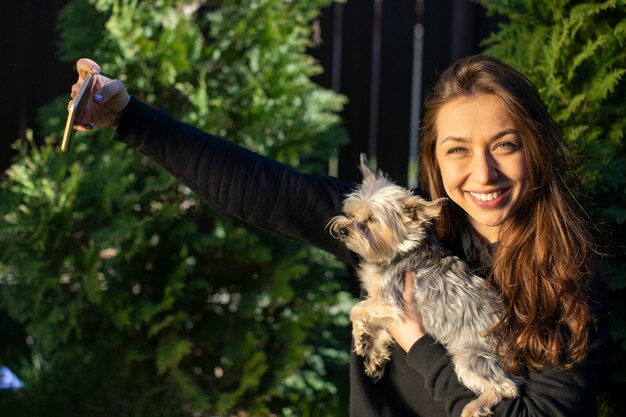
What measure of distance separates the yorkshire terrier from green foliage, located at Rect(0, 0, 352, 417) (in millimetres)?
1892

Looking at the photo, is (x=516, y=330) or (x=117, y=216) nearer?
(x=516, y=330)

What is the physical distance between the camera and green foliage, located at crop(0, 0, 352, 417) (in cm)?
467

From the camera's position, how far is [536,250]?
2.62 m

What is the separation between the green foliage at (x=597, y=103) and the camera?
10.7 feet

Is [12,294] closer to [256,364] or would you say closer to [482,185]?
[256,364]

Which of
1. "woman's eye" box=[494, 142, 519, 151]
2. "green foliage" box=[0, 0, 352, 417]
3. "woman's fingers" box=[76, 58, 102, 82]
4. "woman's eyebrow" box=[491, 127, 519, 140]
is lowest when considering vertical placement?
"green foliage" box=[0, 0, 352, 417]

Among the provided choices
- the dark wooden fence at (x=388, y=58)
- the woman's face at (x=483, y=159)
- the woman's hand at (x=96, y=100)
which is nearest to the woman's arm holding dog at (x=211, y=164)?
the woman's hand at (x=96, y=100)

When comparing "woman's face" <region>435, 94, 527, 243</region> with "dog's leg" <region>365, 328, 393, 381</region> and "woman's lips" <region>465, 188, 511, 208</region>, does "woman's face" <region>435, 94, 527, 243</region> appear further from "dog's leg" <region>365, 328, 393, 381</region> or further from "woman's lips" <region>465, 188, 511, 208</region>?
"dog's leg" <region>365, 328, 393, 381</region>

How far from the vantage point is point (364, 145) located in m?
7.09

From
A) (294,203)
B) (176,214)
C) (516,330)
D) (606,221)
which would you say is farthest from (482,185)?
(176,214)

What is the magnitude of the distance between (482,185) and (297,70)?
292 cm

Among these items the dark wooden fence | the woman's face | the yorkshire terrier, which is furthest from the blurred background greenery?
the woman's face

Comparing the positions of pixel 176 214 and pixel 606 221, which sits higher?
pixel 606 221

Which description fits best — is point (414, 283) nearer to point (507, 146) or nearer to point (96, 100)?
point (507, 146)
